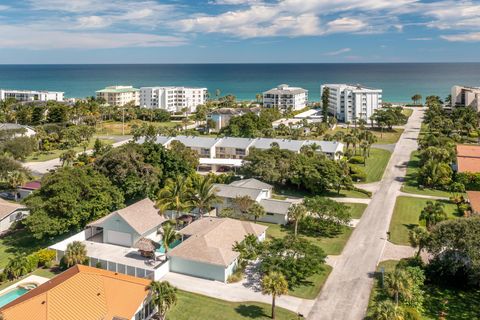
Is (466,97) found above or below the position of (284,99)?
below

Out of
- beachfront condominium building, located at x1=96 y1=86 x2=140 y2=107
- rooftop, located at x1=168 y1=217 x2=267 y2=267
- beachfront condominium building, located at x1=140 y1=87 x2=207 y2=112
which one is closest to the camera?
rooftop, located at x1=168 y1=217 x2=267 y2=267

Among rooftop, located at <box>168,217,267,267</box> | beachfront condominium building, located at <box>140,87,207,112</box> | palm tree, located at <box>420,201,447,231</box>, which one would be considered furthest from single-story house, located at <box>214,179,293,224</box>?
beachfront condominium building, located at <box>140,87,207,112</box>

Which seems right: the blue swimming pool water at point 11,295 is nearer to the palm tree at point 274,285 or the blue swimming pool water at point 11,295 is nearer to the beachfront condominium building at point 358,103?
the palm tree at point 274,285

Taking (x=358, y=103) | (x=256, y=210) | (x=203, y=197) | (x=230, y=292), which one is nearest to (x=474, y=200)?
(x=256, y=210)

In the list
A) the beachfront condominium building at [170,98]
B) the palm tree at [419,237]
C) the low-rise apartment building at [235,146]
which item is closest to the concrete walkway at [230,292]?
the palm tree at [419,237]

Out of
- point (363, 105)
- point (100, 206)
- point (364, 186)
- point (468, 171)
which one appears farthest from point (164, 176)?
point (363, 105)

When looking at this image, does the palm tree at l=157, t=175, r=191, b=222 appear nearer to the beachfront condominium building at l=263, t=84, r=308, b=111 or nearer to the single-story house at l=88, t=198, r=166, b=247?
the single-story house at l=88, t=198, r=166, b=247

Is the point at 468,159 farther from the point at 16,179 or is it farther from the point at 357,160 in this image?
the point at 16,179
